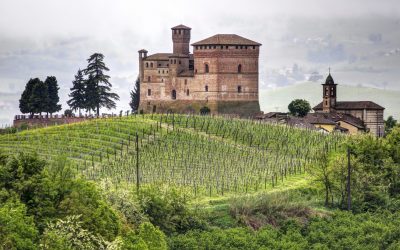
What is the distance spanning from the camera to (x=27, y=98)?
336 feet

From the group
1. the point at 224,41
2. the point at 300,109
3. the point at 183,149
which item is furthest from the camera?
the point at 300,109

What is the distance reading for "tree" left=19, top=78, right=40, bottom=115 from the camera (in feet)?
335

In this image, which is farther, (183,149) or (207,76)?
(207,76)

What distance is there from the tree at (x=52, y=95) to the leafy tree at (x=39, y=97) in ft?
1.53

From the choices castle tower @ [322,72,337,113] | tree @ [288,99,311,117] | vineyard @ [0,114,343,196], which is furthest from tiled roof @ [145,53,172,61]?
castle tower @ [322,72,337,113]

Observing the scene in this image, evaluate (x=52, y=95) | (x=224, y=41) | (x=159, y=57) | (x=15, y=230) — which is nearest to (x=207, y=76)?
(x=224, y=41)

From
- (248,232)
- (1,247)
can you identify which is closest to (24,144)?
(248,232)

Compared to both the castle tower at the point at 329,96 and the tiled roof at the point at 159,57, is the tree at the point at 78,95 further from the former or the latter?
the castle tower at the point at 329,96

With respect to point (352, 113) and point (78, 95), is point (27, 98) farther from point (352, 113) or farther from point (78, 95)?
point (352, 113)

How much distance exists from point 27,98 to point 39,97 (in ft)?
3.78

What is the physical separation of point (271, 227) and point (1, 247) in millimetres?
21191

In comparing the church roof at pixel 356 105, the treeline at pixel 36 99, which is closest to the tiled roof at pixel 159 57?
the treeline at pixel 36 99

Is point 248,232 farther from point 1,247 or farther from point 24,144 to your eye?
point 24,144

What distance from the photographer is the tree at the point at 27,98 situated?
10225 centimetres
